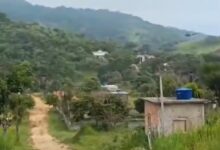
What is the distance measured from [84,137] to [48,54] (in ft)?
127

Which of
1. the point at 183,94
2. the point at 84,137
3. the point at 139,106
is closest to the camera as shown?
the point at 183,94

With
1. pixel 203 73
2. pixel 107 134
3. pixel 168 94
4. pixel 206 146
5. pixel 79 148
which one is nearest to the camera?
pixel 206 146

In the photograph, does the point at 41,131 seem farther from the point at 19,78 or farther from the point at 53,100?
the point at 19,78

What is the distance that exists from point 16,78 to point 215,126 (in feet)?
51.9

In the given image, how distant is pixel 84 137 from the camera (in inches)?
1000

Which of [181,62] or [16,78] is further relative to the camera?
[181,62]

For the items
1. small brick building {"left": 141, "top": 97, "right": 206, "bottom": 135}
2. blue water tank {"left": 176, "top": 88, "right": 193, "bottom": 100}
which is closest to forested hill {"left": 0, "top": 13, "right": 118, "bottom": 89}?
blue water tank {"left": 176, "top": 88, "right": 193, "bottom": 100}

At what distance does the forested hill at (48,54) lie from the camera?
180 ft

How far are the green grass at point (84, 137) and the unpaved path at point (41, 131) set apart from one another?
43 centimetres

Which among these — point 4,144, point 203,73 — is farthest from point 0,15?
point 4,144

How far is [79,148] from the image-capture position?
901 inches

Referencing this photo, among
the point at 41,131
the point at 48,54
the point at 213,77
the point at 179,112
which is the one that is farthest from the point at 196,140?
the point at 48,54

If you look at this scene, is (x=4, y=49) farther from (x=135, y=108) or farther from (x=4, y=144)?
(x=4, y=144)

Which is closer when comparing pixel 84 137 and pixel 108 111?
pixel 84 137
